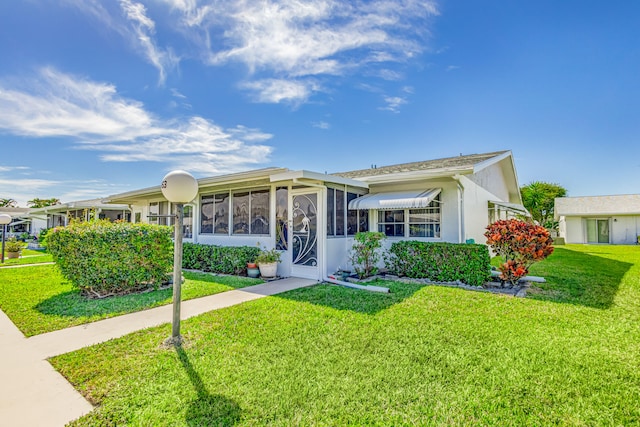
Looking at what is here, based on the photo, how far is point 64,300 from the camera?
803 centimetres

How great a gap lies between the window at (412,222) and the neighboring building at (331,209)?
37 millimetres

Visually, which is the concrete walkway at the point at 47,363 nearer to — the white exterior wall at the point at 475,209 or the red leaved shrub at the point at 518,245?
the red leaved shrub at the point at 518,245

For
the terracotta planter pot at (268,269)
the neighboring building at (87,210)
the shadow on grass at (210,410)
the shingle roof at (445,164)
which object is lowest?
the shadow on grass at (210,410)

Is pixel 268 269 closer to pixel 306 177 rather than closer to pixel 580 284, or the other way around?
pixel 306 177

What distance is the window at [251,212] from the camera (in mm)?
12148

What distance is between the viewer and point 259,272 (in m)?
11.2

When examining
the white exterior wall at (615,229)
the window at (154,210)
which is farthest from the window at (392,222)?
the white exterior wall at (615,229)

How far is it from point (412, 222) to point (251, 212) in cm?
667

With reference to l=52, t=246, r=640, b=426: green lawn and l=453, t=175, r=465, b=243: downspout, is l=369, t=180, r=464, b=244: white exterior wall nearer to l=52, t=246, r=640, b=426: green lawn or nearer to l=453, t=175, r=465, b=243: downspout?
l=453, t=175, r=465, b=243: downspout

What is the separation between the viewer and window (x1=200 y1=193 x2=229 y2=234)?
13.7 metres

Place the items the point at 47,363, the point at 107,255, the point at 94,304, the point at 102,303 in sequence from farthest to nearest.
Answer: the point at 107,255, the point at 102,303, the point at 94,304, the point at 47,363

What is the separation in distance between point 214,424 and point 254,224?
9807 millimetres

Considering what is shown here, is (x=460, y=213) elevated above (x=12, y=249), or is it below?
above

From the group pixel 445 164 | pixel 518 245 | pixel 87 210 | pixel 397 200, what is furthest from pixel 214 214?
pixel 518 245
